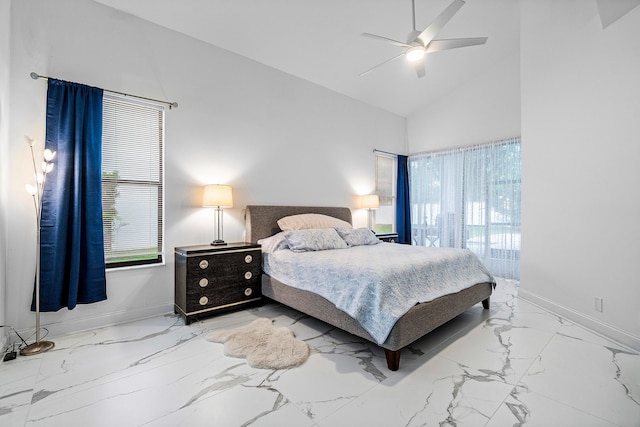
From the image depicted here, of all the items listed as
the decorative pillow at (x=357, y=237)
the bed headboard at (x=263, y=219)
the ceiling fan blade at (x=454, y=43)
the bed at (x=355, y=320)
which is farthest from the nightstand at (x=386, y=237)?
the ceiling fan blade at (x=454, y=43)

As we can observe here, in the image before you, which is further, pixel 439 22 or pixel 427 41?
pixel 427 41

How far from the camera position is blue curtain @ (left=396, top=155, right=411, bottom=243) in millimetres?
5895

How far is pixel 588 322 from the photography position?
278 cm

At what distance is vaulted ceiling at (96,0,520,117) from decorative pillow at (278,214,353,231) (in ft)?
6.84

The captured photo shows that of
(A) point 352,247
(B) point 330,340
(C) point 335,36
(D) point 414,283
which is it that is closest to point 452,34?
(C) point 335,36

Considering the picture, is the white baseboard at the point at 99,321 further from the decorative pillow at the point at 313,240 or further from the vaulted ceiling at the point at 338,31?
the vaulted ceiling at the point at 338,31

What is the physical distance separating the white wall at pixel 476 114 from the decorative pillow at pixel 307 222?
2828mm

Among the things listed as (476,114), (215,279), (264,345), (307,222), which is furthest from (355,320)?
(476,114)

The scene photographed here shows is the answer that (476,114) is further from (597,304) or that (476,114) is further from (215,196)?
(215,196)

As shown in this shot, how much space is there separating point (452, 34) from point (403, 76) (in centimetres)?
96

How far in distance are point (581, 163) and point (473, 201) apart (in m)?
2.25

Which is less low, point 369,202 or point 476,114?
point 476,114

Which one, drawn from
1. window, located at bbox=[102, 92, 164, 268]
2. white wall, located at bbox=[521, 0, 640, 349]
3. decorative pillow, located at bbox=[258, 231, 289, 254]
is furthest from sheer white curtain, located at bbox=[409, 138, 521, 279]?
window, located at bbox=[102, 92, 164, 268]

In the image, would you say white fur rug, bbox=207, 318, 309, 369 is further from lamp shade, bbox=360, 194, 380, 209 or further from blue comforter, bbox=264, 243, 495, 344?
lamp shade, bbox=360, 194, 380, 209
